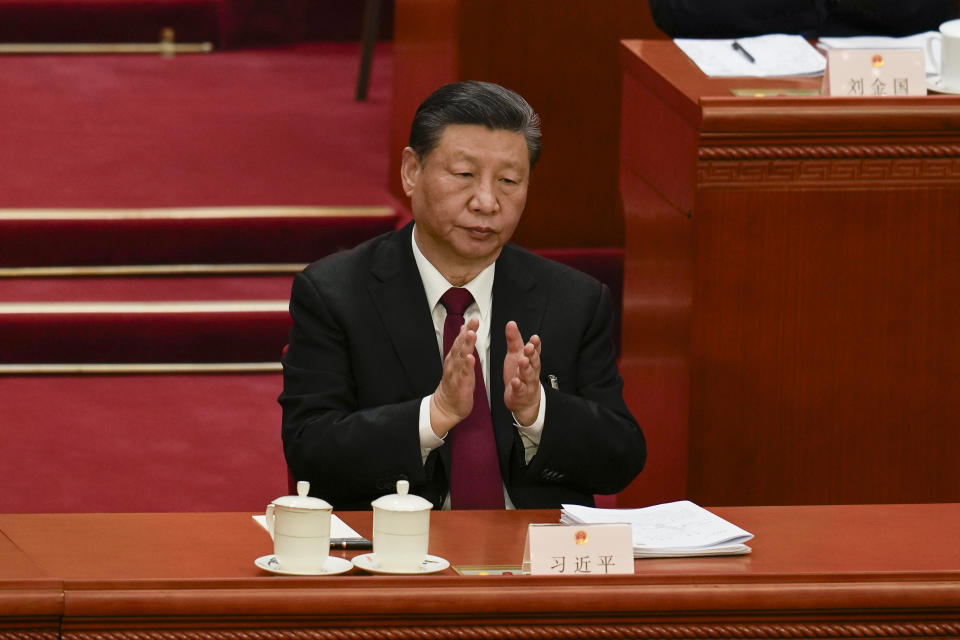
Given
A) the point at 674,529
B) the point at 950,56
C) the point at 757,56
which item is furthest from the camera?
the point at 757,56

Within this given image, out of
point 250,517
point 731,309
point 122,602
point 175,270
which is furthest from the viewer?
point 175,270

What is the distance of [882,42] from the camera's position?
A: 3549 millimetres

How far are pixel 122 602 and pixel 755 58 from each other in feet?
6.26

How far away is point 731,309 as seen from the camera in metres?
3.23

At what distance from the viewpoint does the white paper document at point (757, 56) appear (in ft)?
11.2

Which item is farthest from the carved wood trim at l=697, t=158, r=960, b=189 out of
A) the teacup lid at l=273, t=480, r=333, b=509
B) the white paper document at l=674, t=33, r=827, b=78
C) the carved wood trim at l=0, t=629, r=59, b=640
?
the carved wood trim at l=0, t=629, r=59, b=640

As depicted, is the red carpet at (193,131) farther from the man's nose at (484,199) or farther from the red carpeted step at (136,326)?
the man's nose at (484,199)

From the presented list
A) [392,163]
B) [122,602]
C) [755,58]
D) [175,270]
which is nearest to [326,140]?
[392,163]

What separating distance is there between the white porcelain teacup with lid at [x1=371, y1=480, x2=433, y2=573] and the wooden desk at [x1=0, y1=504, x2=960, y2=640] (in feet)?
0.18

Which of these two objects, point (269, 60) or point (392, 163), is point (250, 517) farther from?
point (269, 60)

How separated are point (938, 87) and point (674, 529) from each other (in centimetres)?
134

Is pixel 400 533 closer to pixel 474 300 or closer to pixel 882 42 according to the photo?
pixel 474 300

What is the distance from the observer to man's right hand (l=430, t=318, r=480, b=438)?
8.13 ft

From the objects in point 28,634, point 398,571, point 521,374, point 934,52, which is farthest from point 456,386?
point 934,52
